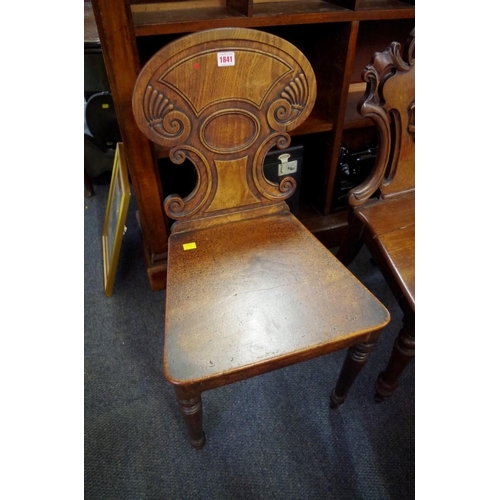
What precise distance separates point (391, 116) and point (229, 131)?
1.60 feet

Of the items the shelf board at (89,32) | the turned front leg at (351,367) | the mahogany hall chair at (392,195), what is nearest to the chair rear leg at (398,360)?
the mahogany hall chair at (392,195)

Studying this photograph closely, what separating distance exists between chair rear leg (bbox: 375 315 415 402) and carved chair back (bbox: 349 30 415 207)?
1.36 feet

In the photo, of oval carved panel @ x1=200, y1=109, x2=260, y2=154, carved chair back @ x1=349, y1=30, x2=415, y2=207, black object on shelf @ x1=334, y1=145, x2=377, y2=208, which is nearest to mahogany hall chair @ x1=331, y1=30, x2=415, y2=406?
carved chair back @ x1=349, y1=30, x2=415, y2=207

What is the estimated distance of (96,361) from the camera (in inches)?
50.0

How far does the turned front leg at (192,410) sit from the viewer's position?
0.73m

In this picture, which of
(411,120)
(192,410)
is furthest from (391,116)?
(192,410)

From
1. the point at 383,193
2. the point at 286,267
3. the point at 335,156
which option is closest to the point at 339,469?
the point at 286,267

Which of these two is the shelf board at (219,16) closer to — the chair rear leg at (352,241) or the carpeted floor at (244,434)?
the chair rear leg at (352,241)

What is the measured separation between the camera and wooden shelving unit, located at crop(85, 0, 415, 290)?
92 centimetres

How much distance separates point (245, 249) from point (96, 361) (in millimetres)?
766

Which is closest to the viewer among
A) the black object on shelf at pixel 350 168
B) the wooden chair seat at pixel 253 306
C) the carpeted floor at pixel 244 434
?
the wooden chair seat at pixel 253 306

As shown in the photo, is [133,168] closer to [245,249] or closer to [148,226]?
[148,226]

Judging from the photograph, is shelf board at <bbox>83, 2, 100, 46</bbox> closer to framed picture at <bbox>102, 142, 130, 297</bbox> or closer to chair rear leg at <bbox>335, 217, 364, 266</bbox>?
framed picture at <bbox>102, 142, 130, 297</bbox>

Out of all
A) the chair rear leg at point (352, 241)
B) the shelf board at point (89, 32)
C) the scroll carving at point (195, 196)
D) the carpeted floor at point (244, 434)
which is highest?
the shelf board at point (89, 32)
